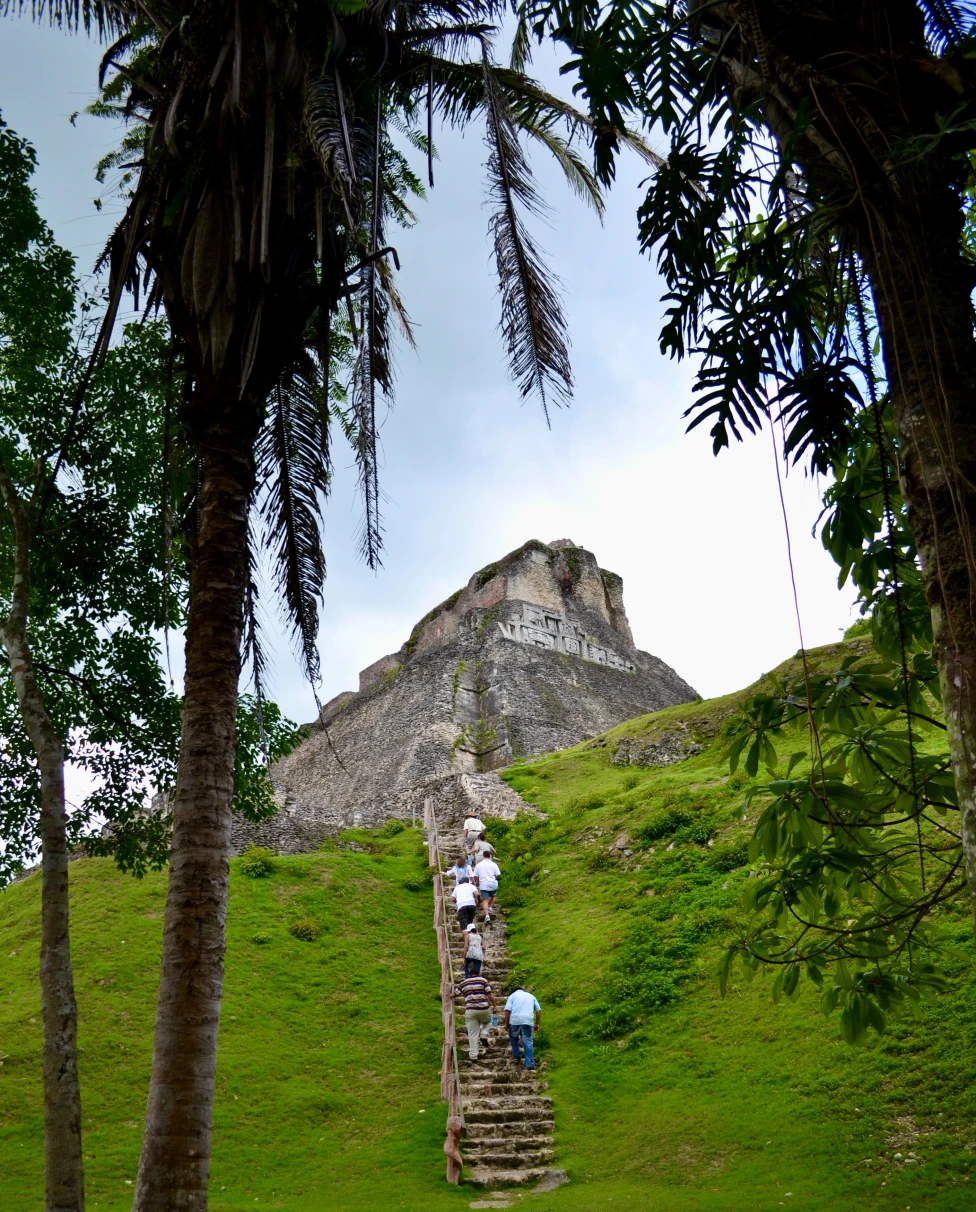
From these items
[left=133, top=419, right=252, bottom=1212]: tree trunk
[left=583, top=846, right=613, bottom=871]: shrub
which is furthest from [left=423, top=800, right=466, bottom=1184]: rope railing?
[left=133, top=419, right=252, bottom=1212]: tree trunk

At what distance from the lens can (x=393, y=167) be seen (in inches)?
328

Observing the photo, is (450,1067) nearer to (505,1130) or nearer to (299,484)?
(505,1130)

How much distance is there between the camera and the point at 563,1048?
11773 mm

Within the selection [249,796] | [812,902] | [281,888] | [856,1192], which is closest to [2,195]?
[249,796]

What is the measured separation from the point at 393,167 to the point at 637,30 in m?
5.30

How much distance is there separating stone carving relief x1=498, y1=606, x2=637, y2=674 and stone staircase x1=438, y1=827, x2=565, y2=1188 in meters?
31.7

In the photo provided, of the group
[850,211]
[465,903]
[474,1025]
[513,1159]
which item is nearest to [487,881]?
[465,903]

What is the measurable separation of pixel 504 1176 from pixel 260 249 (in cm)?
790

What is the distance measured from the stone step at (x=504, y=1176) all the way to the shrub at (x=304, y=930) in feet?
23.4

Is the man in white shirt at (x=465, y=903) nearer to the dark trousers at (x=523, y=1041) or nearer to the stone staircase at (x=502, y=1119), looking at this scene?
the stone staircase at (x=502, y=1119)

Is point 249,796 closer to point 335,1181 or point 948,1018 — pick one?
point 335,1181

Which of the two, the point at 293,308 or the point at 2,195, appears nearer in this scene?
the point at 293,308

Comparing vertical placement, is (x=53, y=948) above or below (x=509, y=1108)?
above

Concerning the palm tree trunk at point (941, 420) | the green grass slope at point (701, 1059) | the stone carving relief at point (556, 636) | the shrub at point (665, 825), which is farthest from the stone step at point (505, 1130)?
the stone carving relief at point (556, 636)
